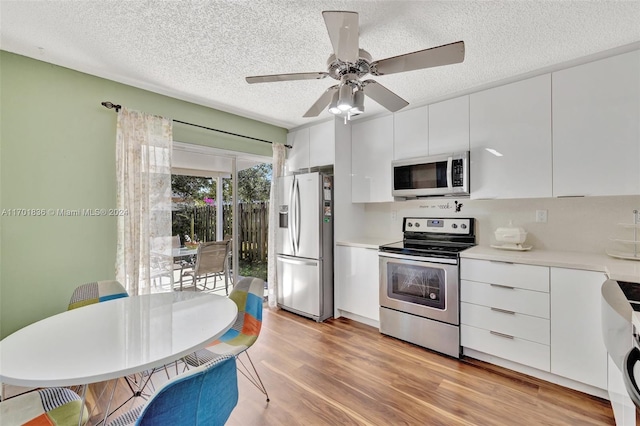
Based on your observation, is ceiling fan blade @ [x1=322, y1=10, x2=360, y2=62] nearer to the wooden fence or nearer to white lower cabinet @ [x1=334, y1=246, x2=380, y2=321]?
white lower cabinet @ [x1=334, y1=246, x2=380, y2=321]

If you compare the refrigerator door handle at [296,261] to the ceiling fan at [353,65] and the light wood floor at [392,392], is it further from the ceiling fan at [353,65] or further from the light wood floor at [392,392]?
the ceiling fan at [353,65]

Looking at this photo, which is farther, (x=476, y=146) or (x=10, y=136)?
(x=476, y=146)

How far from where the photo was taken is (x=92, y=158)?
7.75ft

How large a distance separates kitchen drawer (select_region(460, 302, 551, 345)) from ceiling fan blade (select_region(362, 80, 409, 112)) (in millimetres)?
1788

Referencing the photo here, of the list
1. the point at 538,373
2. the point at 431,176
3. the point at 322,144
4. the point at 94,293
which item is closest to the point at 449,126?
the point at 431,176

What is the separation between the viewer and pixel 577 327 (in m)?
1.97

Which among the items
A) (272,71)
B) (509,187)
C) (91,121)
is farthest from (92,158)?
(509,187)

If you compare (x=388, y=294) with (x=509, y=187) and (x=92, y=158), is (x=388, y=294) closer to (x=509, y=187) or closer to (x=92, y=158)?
(x=509, y=187)

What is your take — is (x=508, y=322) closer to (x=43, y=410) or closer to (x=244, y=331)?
(x=244, y=331)

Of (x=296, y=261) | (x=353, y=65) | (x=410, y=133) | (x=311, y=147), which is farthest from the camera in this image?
(x=311, y=147)

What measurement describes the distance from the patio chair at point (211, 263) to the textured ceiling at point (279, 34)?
1.75m

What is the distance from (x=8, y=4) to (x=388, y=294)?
3.43 m

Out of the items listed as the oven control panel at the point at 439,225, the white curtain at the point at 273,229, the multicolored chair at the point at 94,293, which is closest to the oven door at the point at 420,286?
the oven control panel at the point at 439,225

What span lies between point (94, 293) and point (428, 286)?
105 inches
